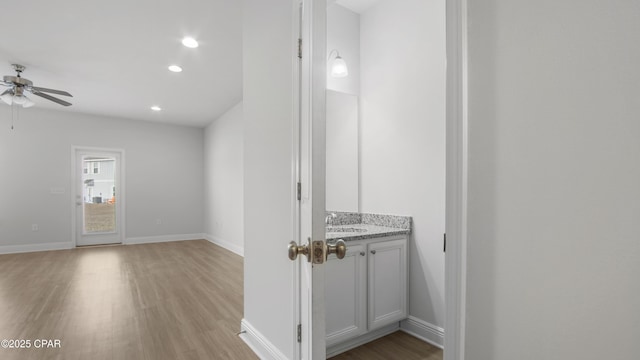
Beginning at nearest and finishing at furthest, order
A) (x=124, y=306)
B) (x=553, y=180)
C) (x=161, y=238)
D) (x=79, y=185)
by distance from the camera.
→ (x=553, y=180) < (x=124, y=306) < (x=79, y=185) < (x=161, y=238)

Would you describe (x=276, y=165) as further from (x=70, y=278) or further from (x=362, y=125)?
(x=70, y=278)

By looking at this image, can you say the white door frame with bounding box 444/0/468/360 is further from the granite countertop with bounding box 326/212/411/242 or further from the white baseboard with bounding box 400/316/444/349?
the white baseboard with bounding box 400/316/444/349

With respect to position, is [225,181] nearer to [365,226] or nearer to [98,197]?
[98,197]

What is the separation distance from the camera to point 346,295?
219 cm

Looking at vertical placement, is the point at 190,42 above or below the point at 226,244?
above

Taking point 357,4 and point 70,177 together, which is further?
point 70,177

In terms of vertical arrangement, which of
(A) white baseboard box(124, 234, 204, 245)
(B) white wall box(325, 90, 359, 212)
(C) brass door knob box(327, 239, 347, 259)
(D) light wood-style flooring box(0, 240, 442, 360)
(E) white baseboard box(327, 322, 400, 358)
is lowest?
(A) white baseboard box(124, 234, 204, 245)

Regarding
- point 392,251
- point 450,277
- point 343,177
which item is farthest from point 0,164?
point 450,277

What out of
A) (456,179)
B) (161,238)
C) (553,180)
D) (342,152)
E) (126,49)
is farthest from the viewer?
(161,238)

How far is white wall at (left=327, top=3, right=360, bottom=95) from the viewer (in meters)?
2.89

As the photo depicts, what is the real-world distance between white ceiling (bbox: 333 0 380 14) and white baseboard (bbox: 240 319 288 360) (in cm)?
298

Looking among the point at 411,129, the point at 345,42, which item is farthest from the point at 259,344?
the point at 345,42

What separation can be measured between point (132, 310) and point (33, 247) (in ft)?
15.3

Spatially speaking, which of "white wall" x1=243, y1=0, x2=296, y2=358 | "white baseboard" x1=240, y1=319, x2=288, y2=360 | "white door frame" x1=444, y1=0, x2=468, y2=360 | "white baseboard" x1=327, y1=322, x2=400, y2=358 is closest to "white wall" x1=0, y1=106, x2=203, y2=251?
"white baseboard" x1=240, y1=319, x2=288, y2=360
